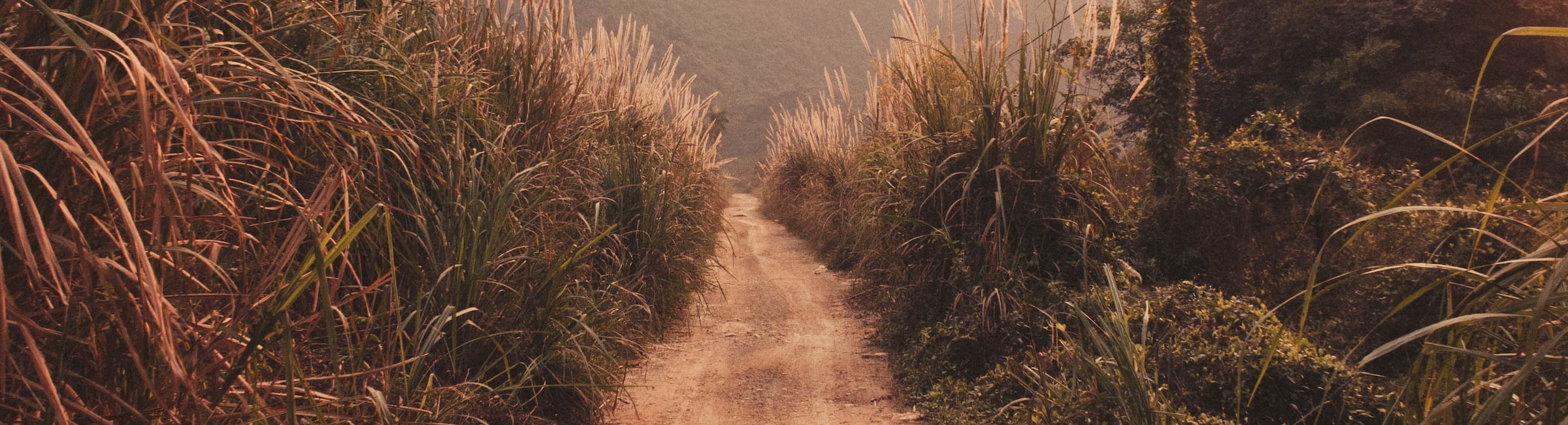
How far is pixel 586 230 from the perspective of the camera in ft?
13.6

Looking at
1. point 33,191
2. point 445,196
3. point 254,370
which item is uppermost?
point 33,191

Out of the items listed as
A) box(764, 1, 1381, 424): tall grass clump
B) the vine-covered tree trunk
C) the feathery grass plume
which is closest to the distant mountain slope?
box(764, 1, 1381, 424): tall grass clump

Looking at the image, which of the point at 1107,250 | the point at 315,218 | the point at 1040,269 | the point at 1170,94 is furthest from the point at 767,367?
the point at 315,218

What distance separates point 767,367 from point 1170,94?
8.77 ft

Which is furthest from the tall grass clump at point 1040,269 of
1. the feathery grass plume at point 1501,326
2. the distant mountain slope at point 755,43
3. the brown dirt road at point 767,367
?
the distant mountain slope at point 755,43

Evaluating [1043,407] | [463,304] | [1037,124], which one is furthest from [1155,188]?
[463,304]

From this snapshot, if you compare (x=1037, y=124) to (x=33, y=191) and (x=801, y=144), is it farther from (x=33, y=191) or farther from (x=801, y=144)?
(x=801, y=144)

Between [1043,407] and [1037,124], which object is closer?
[1043,407]

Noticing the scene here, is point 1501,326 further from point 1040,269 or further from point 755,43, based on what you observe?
point 755,43

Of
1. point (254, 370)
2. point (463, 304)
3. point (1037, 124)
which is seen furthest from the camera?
point (1037, 124)

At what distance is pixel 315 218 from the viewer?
5.64 ft

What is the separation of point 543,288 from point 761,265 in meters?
5.18

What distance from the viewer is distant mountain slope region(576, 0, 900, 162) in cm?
4681

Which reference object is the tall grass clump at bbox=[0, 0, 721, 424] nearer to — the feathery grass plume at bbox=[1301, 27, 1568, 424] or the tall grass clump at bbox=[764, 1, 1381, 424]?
the tall grass clump at bbox=[764, 1, 1381, 424]
